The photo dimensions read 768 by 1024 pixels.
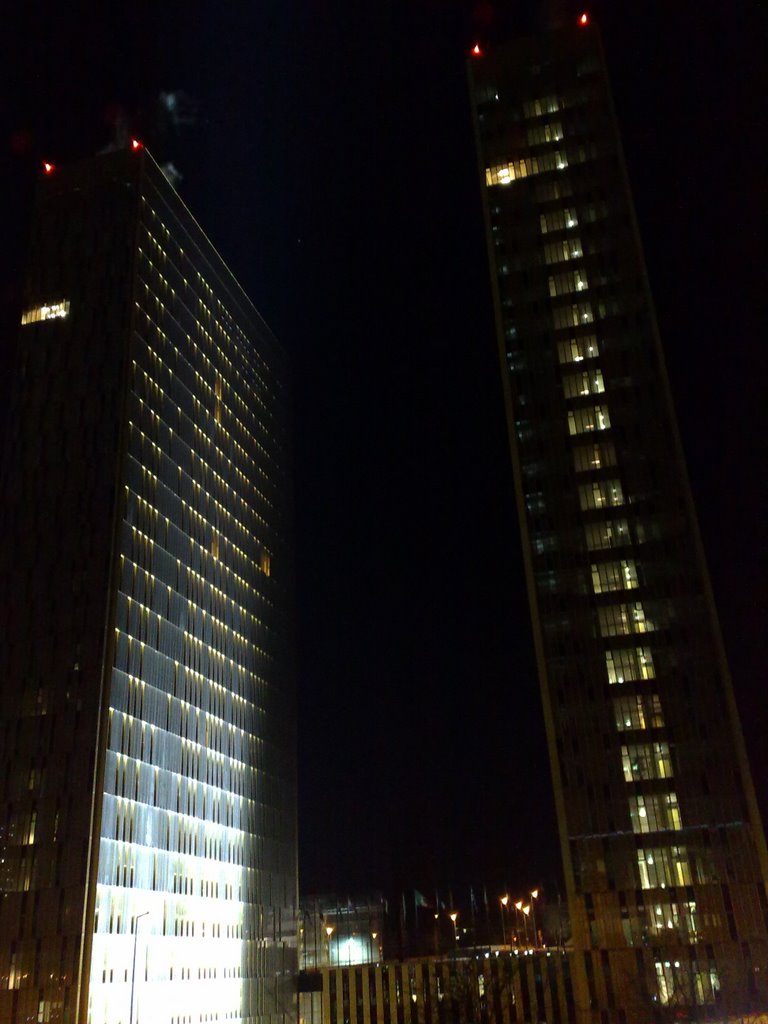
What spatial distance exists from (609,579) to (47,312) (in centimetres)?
7015

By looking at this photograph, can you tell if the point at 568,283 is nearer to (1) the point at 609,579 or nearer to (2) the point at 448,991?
(1) the point at 609,579

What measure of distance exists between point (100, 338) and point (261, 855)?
67.6 meters

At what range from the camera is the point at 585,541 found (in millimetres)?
107438

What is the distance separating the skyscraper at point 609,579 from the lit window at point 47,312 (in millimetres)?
50458

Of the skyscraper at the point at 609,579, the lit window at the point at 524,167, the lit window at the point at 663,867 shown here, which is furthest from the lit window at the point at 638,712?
the lit window at the point at 524,167

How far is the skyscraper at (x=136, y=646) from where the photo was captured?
88500 mm

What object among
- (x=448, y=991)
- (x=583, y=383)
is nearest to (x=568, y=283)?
(x=583, y=383)

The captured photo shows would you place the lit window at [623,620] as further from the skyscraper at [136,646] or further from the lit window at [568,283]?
the skyscraper at [136,646]

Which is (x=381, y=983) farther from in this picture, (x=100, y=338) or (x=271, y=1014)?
(x=100, y=338)

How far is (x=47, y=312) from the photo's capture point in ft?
376

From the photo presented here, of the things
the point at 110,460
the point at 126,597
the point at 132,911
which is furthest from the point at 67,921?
the point at 110,460

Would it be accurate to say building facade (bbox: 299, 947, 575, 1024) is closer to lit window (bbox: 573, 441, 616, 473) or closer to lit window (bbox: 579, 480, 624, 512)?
lit window (bbox: 579, 480, 624, 512)

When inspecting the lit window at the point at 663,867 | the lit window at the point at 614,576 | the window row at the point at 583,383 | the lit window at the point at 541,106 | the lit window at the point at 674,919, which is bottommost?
the lit window at the point at 674,919

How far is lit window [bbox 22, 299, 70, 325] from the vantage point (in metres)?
114
